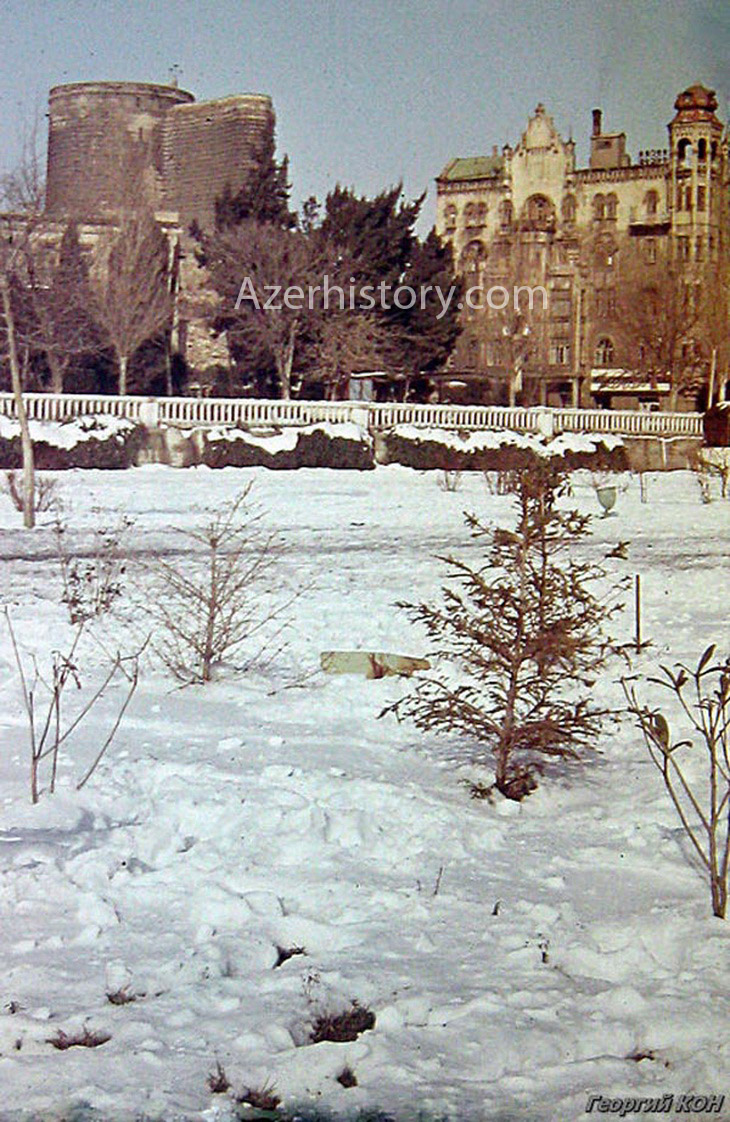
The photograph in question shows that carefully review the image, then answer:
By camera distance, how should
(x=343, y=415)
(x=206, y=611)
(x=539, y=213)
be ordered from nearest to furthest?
1. (x=206, y=611)
2. (x=343, y=415)
3. (x=539, y=213)

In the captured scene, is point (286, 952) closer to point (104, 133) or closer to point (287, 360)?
point (287, 360)

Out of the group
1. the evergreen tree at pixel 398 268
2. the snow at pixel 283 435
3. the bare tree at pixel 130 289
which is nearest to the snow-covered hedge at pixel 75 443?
the snow at pixel 283 435

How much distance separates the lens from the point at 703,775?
13.8ft

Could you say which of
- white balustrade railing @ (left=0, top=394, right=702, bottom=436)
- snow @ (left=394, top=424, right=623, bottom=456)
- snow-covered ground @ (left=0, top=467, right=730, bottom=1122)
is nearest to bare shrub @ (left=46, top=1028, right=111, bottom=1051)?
snow-covered ground @ (left=0, top=467, right=730, bottom=1122)

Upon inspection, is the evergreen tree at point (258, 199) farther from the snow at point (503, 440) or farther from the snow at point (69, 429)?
the snow at point (69, 429)

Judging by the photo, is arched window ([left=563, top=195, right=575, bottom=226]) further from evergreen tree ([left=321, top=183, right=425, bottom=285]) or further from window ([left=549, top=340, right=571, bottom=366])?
evergreen tree ([left=321, top=183, right=425, bottom=285])

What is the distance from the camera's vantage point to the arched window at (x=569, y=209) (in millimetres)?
39125

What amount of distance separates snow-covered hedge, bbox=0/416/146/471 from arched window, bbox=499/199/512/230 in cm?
2673

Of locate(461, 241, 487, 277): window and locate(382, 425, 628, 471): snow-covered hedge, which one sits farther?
locate(461, 241, 487, 277): window

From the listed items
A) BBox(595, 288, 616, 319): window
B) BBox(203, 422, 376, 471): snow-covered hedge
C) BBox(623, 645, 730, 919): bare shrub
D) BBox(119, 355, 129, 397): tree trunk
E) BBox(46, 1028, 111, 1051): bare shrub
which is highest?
BBox(595, 288, 616, 319): window

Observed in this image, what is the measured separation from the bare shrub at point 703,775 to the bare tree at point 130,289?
18.1m

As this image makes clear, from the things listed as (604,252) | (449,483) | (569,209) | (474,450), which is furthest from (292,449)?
(569,209)

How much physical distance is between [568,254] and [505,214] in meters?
3.94

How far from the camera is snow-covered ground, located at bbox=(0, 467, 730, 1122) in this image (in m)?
2.38
